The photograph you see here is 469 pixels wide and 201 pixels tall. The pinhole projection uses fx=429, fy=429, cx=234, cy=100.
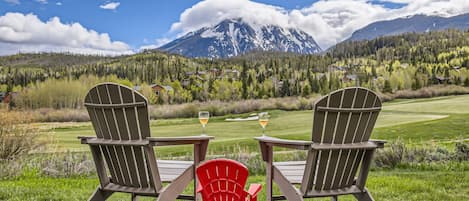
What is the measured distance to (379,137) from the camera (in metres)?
11.3

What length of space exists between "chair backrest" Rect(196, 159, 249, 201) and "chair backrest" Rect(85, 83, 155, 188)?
0.87 metres

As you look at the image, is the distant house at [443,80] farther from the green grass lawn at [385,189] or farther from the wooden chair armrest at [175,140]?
the wooden chair armrest at [175,140]

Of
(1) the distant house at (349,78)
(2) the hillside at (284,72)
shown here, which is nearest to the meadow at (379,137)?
(2) the hillside at (284,72)

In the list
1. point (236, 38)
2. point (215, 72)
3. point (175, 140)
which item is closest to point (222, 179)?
point (175, 140)

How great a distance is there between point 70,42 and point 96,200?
1337cm

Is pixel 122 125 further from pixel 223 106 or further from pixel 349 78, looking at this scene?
pixel 349 78

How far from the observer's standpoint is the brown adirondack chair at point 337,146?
7.84 feet

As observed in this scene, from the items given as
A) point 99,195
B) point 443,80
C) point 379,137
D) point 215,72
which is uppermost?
point 215,72

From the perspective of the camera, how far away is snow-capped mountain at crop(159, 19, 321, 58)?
27734 mm

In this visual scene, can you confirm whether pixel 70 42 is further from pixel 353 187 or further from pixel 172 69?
pixel 353 187

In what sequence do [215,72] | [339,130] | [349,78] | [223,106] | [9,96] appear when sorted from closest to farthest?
1. [339,130]
2. [9,96]
3. [223,106]
4. [349,78]
5. [215,72]

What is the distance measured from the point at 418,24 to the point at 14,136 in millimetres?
14952

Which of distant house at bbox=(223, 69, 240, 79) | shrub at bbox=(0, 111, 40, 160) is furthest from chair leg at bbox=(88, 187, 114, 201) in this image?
distant house at bbox=(223, 69, 240, 79)

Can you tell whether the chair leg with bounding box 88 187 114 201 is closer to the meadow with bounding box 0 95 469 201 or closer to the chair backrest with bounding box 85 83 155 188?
the chair backrest with bounding box 85 83 155 188
